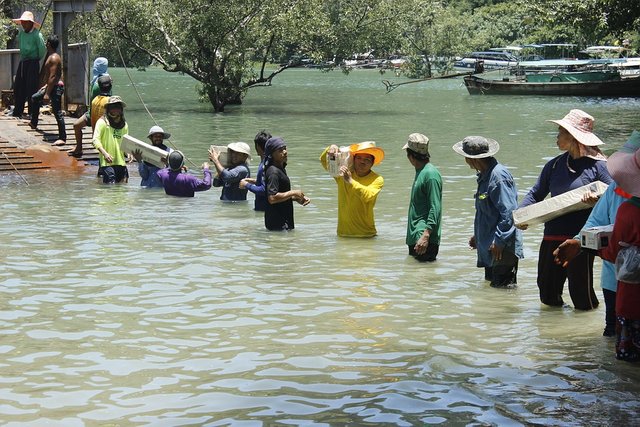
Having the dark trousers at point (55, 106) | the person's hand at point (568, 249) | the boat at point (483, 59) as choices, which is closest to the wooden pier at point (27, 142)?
the dark trousers at point (55, 106)

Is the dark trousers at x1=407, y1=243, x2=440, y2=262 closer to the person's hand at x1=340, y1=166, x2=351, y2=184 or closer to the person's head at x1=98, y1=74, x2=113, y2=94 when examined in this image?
the person's hand at x1=340, y1=166, x2=351, y2=184

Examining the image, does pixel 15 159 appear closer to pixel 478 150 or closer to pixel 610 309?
pixel 478 150

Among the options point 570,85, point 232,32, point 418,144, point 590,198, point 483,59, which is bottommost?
point 590,198

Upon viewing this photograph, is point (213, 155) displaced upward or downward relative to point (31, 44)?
downward

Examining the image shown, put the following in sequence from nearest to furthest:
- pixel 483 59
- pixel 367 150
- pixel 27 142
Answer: pixel 367 150 → pixel 27 142 → pixel 483 59

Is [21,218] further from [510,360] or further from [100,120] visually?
[510,360]

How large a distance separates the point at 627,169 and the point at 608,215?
88cm

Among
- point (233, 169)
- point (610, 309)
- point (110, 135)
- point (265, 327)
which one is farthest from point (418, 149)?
point (110, 135)

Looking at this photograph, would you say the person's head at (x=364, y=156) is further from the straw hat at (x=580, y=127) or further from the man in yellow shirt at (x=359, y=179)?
the straw hat at (x=580, y=127)

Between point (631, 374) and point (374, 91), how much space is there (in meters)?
59.5

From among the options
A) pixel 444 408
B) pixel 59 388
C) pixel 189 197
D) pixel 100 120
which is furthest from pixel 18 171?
pixel 444 408

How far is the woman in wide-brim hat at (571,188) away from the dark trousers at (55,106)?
1185 centimetres

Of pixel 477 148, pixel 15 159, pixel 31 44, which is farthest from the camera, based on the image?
pixel 31 44

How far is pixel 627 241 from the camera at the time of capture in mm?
6887
